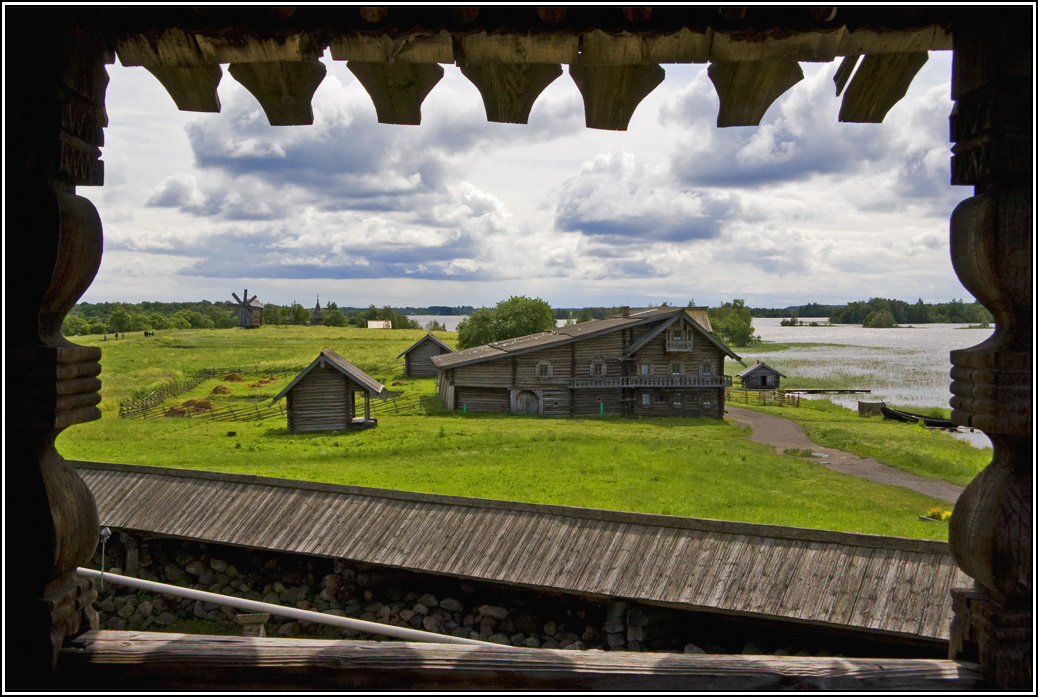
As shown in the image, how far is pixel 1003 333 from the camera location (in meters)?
1.64

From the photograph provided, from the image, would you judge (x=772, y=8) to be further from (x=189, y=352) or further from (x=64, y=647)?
(x=189, y=352)

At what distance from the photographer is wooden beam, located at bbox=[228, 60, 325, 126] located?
1.90m

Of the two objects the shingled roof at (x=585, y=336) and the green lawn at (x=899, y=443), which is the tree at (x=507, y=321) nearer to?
the shingled roof at (x=585, y=336)

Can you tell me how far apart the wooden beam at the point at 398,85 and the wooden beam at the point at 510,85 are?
5.2 inches

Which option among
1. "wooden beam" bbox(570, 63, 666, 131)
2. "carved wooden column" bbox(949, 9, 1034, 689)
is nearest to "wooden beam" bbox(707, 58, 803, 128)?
"wooden beam" bbox(570, 63, 666, 131)

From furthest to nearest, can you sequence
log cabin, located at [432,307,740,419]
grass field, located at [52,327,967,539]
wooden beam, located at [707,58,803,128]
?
1. log cabin, located at [432,307,740,419]
2. grass field, located at [52,327,967,539]
3. wooden beam, located at [707,58,803,128]

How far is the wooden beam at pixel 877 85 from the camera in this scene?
188 centimetres

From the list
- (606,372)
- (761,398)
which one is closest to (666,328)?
(606,372)

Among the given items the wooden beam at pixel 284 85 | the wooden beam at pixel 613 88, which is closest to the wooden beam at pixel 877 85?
the wooden beam at pixel 613 88

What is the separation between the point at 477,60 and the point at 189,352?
54.5m

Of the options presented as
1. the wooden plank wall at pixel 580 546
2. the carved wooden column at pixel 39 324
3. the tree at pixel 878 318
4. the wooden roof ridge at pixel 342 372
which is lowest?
the wooden plank wall at pixel 580 546

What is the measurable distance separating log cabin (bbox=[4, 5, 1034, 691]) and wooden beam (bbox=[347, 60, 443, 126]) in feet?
0.27

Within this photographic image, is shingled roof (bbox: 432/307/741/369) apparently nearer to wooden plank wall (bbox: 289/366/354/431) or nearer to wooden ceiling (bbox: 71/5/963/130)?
wooden plank wall (bbox: 289/366/354/431)

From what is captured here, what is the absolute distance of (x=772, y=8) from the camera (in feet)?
5.30
